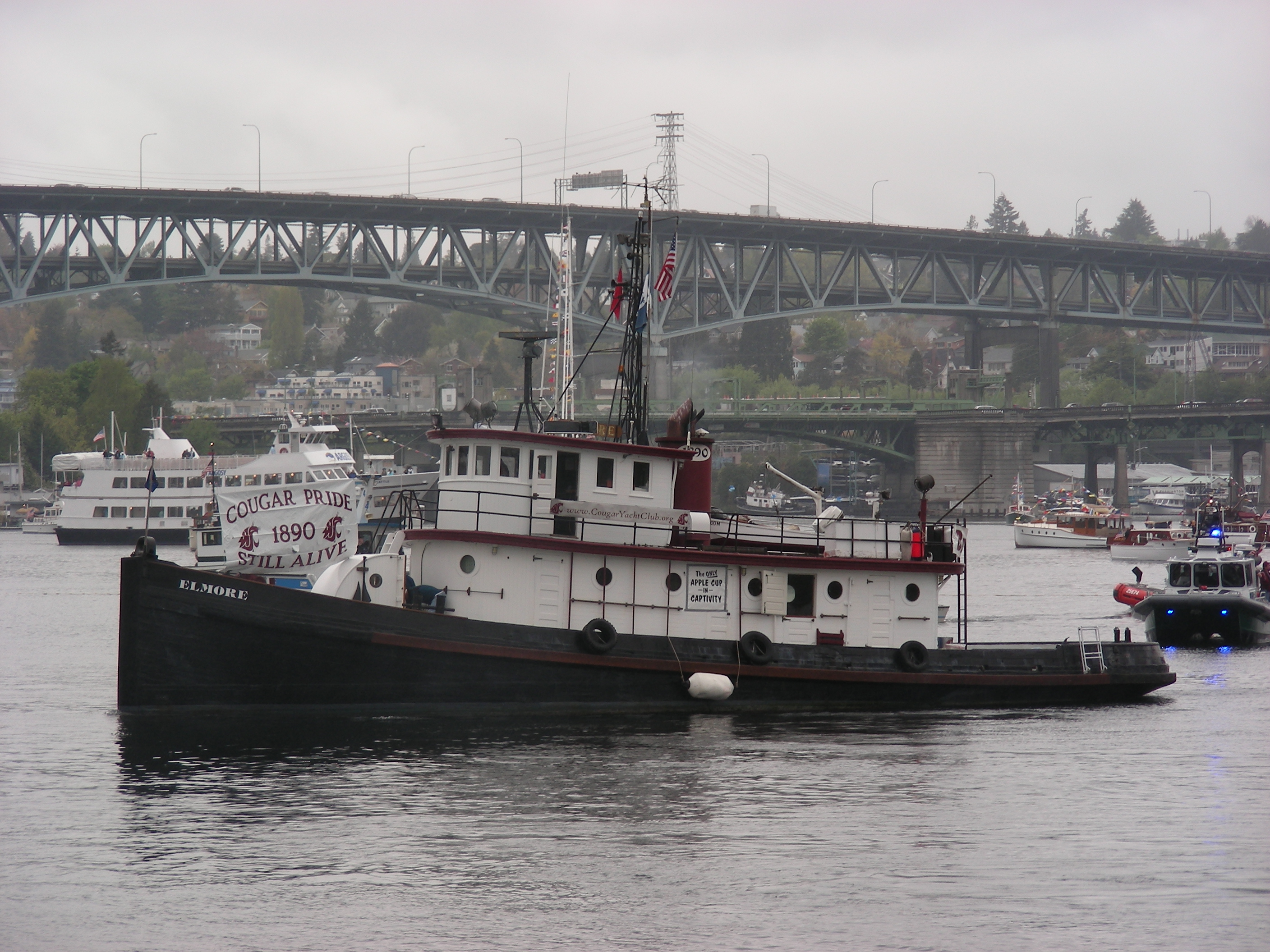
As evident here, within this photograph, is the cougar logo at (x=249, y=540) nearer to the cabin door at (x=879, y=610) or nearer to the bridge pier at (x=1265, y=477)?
the cabin door at (x=879, y=610)

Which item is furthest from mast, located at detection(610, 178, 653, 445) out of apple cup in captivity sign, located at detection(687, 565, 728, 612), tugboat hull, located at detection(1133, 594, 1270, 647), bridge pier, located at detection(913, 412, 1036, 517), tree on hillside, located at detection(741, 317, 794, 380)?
tree on hillside, located at detection(741, 317, 794, 380)

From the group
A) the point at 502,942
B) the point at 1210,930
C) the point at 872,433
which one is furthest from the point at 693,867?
the point at 872,433

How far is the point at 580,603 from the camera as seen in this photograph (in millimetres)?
24516

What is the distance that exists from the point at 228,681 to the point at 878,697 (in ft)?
37.1

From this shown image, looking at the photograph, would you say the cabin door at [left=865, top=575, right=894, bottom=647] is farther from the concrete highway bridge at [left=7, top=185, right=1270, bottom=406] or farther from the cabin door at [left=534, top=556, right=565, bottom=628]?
the concrete highway bridge at [left=7, top=185, right=1270, bottom=406]

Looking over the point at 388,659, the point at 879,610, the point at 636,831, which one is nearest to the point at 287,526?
the point at 388,659

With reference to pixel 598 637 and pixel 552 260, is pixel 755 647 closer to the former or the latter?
pixel 598 637

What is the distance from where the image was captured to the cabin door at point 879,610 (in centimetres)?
2578

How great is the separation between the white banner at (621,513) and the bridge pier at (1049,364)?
378 feet

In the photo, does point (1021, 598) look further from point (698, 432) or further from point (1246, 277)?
point (1246, 277)

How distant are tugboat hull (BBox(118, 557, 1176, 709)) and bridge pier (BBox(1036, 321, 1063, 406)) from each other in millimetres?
115017

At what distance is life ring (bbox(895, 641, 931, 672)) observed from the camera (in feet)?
85.1

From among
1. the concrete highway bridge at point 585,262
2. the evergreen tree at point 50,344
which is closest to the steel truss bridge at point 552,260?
the concrete highway bridge at point 585,262

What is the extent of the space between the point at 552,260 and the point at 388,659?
85.8 m
